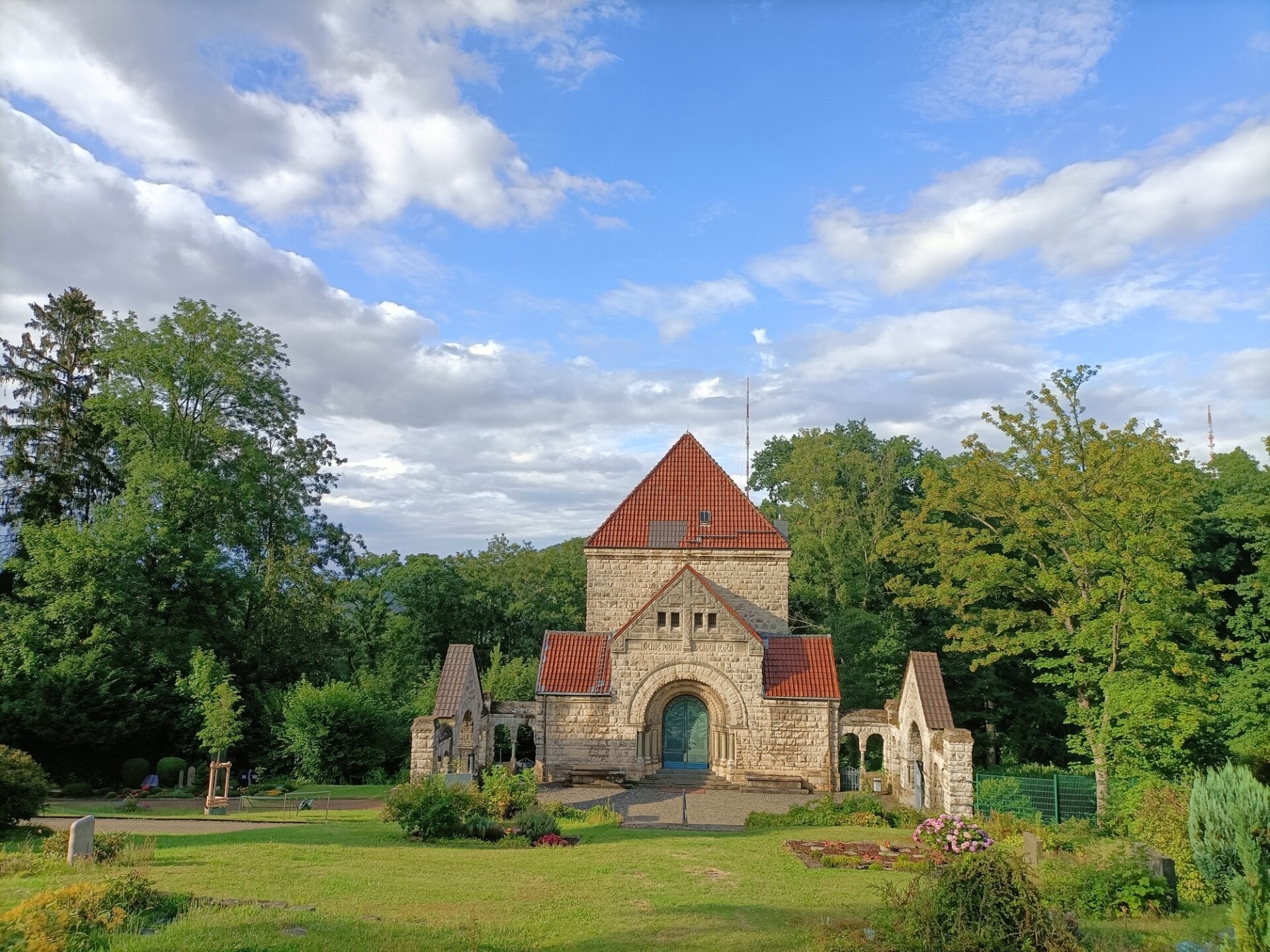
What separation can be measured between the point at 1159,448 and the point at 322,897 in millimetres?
21332

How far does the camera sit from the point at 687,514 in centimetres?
2917

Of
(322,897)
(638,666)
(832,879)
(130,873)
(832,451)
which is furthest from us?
(832,451)

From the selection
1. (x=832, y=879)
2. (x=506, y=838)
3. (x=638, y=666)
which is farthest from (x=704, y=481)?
(x=832, y=879)

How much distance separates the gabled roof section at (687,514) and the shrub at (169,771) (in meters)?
14.9

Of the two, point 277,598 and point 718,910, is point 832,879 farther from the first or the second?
point 277,598

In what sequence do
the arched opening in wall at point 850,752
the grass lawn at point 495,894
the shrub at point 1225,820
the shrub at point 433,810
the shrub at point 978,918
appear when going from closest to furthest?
the shrub at point 978,918 < the grass lawn at point 495,894 < the shrub at point 1225,820 < the shrub at point 433,810 < the arched opening in wall at point 850,752

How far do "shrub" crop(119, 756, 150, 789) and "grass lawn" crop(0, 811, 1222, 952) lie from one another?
14014 millimetres

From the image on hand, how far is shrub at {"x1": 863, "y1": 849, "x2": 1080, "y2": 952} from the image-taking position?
827cm

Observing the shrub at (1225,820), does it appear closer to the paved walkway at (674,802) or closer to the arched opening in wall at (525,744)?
the paved walkway at (674,802)

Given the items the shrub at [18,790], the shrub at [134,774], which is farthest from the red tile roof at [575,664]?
the shrub at [18,790]

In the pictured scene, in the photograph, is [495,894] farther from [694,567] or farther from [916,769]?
[694,567]

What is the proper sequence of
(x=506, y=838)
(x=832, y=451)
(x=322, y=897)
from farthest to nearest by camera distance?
(x=832, y=451) < (x=506, y=838) < (x=322, y=897)

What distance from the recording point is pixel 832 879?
12.9 metres

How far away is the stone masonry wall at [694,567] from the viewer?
2833cm
